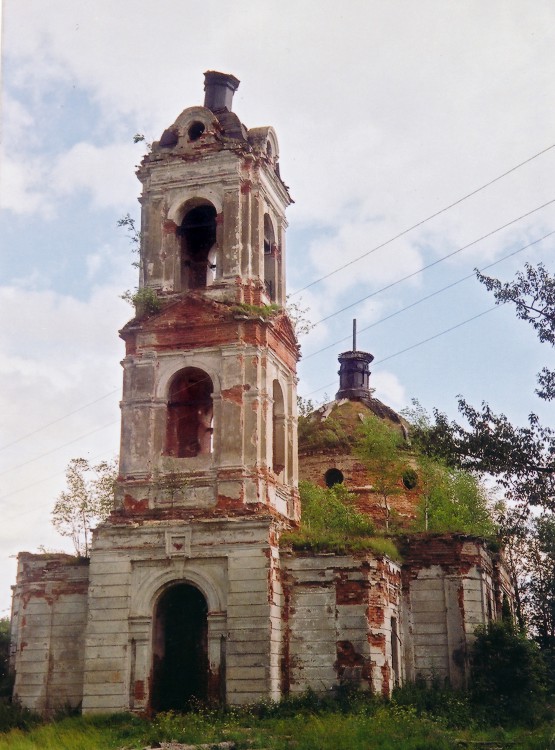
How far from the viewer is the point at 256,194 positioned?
66.6 feet

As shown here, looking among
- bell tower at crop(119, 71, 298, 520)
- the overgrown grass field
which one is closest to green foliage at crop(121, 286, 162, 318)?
bell tower at crop(119, 71, 298, 520)

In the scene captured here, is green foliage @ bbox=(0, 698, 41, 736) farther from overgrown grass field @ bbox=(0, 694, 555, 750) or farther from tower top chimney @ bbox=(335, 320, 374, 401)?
tower top chimney @ bbox=(335, 320, 374, 401)

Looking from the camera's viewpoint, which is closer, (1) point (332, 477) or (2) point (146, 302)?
(2) point (146, 302)

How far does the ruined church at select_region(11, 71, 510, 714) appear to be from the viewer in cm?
1709

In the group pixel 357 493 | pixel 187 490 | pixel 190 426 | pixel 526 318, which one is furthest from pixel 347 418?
pixel 526 318

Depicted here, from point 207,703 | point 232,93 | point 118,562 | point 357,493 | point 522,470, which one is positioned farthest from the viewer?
point 357,493

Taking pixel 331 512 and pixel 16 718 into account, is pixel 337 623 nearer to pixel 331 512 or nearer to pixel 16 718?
pixel 331 512

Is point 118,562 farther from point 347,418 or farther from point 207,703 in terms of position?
point 347,418

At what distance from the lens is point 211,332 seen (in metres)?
19.2

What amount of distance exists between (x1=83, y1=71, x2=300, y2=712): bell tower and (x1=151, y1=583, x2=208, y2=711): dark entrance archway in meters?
0.03

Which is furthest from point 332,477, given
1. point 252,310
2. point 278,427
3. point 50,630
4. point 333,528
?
point 50,630

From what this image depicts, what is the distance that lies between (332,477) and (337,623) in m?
9.42

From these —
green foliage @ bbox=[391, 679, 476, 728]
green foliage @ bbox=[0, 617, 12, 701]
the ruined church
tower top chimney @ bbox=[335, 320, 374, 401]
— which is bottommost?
green foliage @ bbox=[391, 679, 476, 728]

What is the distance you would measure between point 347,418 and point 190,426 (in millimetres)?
8000
